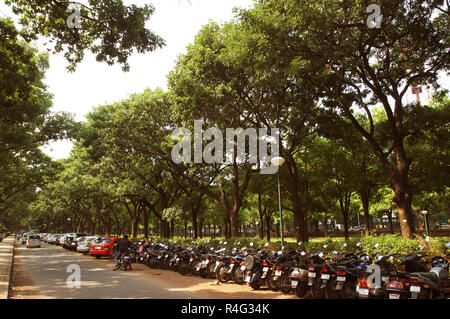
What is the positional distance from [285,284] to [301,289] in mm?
597

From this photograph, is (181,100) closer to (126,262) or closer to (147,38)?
(147,38)

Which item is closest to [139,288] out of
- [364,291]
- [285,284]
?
[285,284]

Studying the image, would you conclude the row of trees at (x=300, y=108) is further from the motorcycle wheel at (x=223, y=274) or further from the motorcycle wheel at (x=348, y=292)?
the motorcycle wheel at (x=223, y=274)

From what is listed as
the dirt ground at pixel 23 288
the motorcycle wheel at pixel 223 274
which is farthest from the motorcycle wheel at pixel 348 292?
the dirt ground at pixel 23 288

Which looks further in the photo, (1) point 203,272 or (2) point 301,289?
(1) point 203,272

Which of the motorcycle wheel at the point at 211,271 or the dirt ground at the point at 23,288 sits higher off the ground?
the motorcycle wheel at the point at 211,271

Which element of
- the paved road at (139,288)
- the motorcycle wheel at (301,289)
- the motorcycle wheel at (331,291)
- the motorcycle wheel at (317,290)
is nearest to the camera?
the motorcycle wheel at (331,291)

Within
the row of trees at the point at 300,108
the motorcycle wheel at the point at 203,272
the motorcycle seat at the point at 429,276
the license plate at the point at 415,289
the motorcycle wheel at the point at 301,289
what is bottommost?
the motorcycle wheel at the point at 203,272

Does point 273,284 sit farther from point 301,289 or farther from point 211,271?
point 211,271

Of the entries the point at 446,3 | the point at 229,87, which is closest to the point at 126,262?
the point at 229,87

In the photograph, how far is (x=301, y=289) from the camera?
796 centimetres

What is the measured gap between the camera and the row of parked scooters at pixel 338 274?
19.2 feet

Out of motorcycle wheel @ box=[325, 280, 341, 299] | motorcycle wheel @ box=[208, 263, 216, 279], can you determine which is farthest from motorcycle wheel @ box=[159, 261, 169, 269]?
motorcycle wheel @ box=[325, 280, 341, 299]
